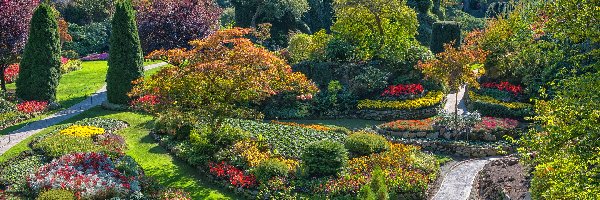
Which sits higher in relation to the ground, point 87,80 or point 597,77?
point 597,77

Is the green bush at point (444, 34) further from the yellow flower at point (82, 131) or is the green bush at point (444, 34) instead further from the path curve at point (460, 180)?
the yellow flower at point (82, 131)

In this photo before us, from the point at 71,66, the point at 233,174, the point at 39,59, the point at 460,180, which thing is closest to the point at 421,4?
the point at 71,66

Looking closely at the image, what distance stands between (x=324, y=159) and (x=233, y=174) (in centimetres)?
316

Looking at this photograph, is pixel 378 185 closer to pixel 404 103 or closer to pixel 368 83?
pixel 404 103

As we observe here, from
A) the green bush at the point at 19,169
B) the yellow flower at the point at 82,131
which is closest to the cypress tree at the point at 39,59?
the yellow flower at the point at 82,131

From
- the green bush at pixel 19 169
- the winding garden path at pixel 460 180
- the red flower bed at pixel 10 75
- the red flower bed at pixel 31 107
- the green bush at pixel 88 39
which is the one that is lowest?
the winding garden path at pixel 460 180

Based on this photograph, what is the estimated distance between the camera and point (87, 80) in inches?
1426

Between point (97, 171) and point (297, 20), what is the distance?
110 ft

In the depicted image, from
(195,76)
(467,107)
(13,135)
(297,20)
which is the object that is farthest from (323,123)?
(297,20)

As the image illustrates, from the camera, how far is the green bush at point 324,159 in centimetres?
1911

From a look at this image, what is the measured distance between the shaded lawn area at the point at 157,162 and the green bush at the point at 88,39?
827 inches

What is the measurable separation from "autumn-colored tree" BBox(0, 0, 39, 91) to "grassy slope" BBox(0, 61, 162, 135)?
11.0 ft

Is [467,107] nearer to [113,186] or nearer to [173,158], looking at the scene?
[173,158]

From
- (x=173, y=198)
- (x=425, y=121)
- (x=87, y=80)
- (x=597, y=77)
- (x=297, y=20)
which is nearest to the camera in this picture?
(x=597, y=77)
